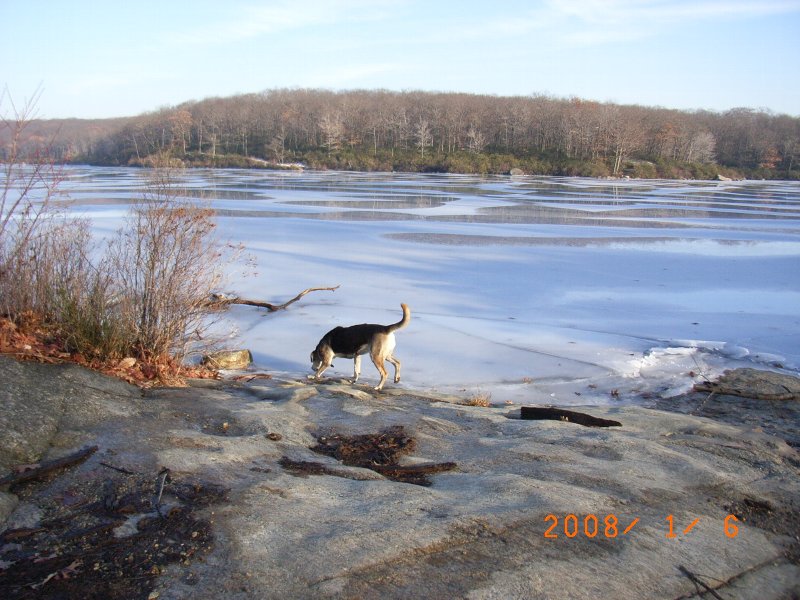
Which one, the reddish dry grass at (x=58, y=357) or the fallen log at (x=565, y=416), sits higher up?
the reddish dry grass at (x=58, y=357)

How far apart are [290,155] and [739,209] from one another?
225ft

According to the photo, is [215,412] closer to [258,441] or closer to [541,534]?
[258,441]

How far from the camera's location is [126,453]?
485 centimetres

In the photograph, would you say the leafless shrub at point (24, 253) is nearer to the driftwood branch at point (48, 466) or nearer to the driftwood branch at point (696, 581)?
the driftwood branch at point (48, 466)

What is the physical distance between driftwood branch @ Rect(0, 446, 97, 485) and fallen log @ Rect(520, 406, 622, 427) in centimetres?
442

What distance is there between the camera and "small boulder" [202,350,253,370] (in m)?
9.00

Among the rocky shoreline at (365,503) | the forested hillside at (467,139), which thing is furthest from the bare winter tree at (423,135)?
the rocky shoreline at (365,503)

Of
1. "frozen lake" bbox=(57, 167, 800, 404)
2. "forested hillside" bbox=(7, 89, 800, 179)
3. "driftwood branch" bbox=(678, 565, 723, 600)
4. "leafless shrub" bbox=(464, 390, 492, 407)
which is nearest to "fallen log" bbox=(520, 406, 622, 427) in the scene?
"leafless shrub" bbox=(464, 390, 492, 407)

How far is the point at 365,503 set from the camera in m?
4.44

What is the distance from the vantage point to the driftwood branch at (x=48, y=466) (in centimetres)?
425
